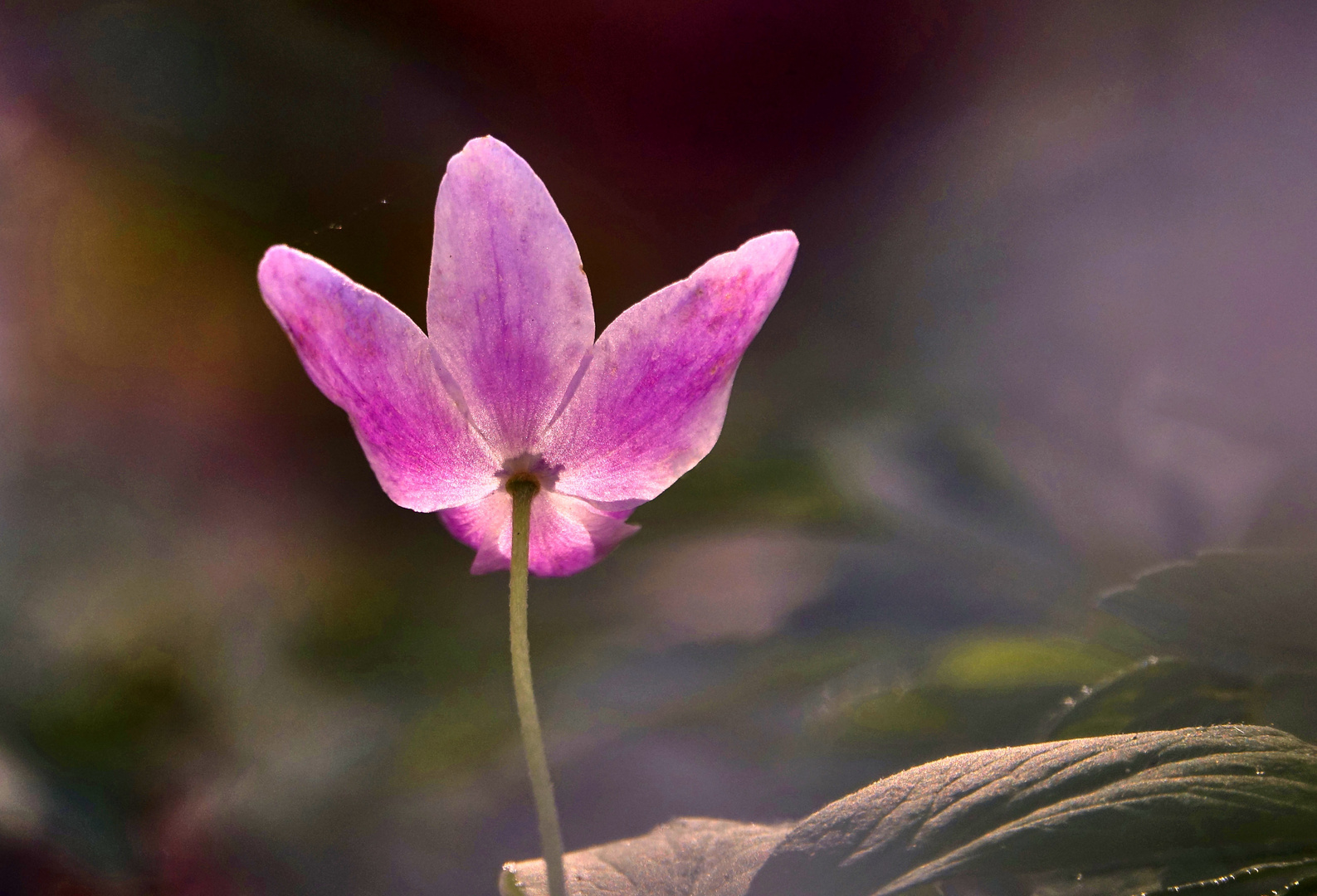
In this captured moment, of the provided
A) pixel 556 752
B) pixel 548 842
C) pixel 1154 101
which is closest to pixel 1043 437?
pixel 1154 101

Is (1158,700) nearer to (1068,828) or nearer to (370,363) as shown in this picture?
(1068,828)

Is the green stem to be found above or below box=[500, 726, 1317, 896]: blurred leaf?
above

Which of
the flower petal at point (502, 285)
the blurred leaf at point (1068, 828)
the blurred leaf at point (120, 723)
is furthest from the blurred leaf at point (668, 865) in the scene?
the blurred leaf at point (120, 723)

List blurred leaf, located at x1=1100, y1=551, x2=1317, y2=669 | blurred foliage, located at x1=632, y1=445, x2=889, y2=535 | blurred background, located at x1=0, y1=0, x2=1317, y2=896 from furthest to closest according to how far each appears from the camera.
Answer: blurred foliage, located at x1=632, y1=445, x2=889, y2=535, blurred background, located at x1=0, y1=0, x2=1317, y2=896, blurred leaf, located at x1=1100, y1=551, x2=1317, y2=669

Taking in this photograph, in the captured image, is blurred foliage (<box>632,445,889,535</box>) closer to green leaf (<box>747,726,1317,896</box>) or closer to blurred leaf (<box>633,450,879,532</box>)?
blurred leaf (<box>633,450,879,532</box>)

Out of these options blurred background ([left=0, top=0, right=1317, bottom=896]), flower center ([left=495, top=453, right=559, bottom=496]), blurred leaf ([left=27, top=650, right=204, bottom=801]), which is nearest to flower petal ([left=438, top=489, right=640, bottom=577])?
flower center ([left=495, top=453, right=559, bottom=496])

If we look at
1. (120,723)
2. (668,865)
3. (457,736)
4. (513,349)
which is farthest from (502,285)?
(120,723)
